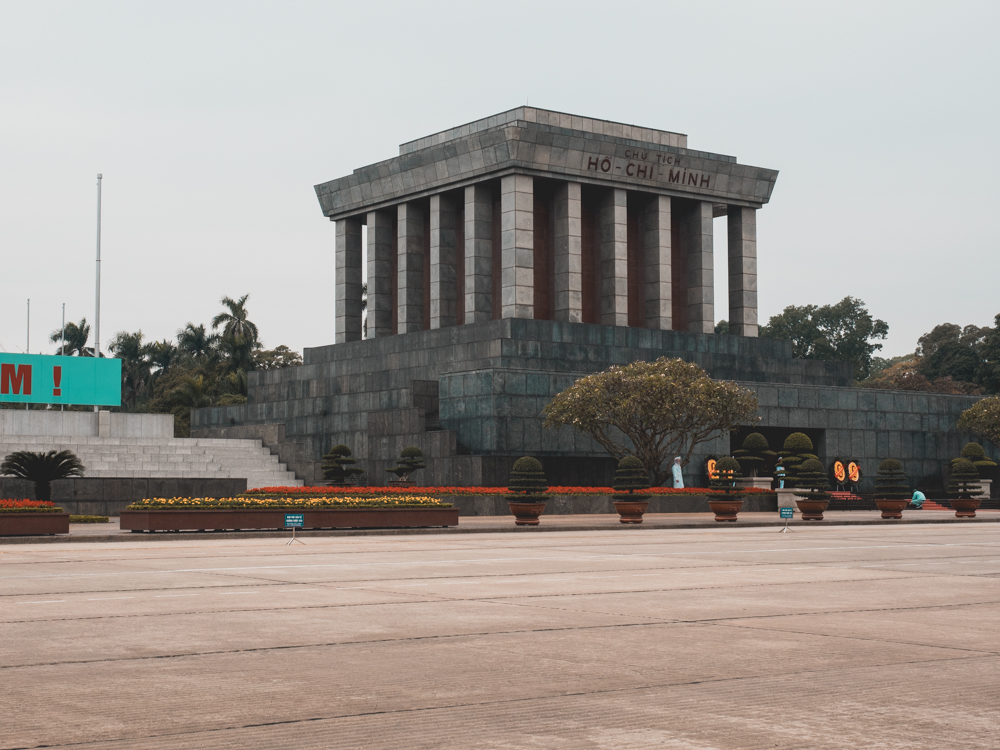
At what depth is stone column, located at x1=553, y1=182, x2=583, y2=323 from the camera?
60000 millimetres

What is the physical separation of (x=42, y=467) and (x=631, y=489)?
19.7 m

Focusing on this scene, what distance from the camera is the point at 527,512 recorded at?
37250 millimetres

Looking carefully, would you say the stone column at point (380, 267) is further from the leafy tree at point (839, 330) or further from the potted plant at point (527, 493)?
the leafy tree at point (839, 330)

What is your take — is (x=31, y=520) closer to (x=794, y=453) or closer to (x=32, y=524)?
(x=32, y=524)

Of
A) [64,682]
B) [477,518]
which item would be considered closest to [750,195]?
[477,518]

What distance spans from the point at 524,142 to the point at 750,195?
14858 mm

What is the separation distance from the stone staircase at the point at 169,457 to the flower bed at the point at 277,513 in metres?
16.8

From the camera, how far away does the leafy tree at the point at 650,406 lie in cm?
4619

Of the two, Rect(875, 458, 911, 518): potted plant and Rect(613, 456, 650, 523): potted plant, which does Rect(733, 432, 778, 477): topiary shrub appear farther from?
Rect(613, 456, 650, 523): potted plant

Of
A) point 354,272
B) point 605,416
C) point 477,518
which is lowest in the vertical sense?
point 477,518

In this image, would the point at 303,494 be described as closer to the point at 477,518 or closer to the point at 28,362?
the point at 477,518

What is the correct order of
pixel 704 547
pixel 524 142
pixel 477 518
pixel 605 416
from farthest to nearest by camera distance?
pixel 524 142 < pixel 605 416 < pixel 477 518 < pixel 704 547

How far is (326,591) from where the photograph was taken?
16234mm

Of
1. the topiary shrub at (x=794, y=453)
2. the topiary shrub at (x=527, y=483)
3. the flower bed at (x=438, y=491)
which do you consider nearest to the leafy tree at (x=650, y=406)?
the flower bed at (x=438, y=491)
